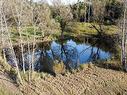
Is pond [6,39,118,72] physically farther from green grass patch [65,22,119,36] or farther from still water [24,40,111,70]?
green grass patch [65,22,119,36]

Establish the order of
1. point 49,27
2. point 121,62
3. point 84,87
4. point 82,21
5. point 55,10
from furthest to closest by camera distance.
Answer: point 82,21 < point 55,10 < point 49,27 < point 121,62 < point 84,87

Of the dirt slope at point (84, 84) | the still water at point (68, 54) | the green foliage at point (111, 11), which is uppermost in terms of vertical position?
the green foliage at point (111, 11)

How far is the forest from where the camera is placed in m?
20.9

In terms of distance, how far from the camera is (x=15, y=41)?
44.0 meters

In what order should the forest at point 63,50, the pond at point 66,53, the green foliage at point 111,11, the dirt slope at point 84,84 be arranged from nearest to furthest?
the dirt slope at point 84,84 → the forest at point 63,50 → the pond at point 66,53 → the green foliage at point 111,11

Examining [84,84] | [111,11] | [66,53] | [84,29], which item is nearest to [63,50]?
[66,53]

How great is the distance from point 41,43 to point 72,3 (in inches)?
969

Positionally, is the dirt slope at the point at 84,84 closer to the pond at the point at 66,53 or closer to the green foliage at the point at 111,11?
the pond at the point at 66,53

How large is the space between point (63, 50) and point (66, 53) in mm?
3387

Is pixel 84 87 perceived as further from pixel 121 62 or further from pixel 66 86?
pixel 121 62

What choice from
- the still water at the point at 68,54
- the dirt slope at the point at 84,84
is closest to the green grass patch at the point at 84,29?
the still water at the point at 68,54

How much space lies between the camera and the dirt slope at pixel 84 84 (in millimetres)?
20156

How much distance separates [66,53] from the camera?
38844 millimetres

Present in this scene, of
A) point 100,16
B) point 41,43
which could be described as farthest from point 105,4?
point 41,43
